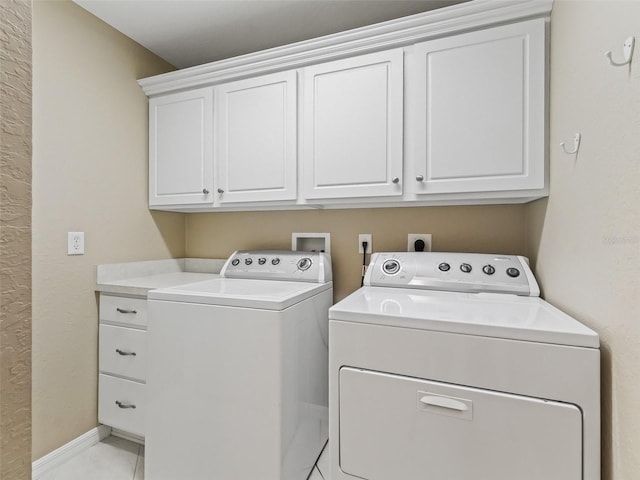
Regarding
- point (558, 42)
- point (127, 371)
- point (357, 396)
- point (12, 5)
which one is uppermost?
point (558, 42)

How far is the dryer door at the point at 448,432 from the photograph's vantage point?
0.86 metres

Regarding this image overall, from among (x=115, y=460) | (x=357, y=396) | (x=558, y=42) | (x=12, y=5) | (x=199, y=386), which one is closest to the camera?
(x=12, y=5)

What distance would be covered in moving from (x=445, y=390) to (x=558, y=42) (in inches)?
54.5

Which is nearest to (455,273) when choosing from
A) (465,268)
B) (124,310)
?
(465,268)

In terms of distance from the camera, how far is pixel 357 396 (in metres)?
1.07

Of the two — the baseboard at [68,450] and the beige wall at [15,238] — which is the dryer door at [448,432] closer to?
the beige wall at [15,238]

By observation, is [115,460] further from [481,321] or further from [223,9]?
[223,9]

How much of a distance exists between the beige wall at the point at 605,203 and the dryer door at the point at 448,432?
0.12m

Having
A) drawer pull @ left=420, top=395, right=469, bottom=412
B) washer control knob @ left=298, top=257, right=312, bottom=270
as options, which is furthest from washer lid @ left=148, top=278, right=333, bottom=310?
drawer pull @ left=420, top=395, right=469, bottom=412

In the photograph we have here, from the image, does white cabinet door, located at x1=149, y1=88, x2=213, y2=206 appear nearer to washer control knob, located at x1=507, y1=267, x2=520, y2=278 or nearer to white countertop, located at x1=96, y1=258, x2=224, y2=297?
white countertop, located at x1=96, y1=258, x2=224, y2=297

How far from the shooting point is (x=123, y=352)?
5.85 ft

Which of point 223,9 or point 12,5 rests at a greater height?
point 223,9

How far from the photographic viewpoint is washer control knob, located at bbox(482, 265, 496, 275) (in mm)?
1494

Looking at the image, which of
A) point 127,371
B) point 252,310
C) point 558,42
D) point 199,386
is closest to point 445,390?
point 252,310
